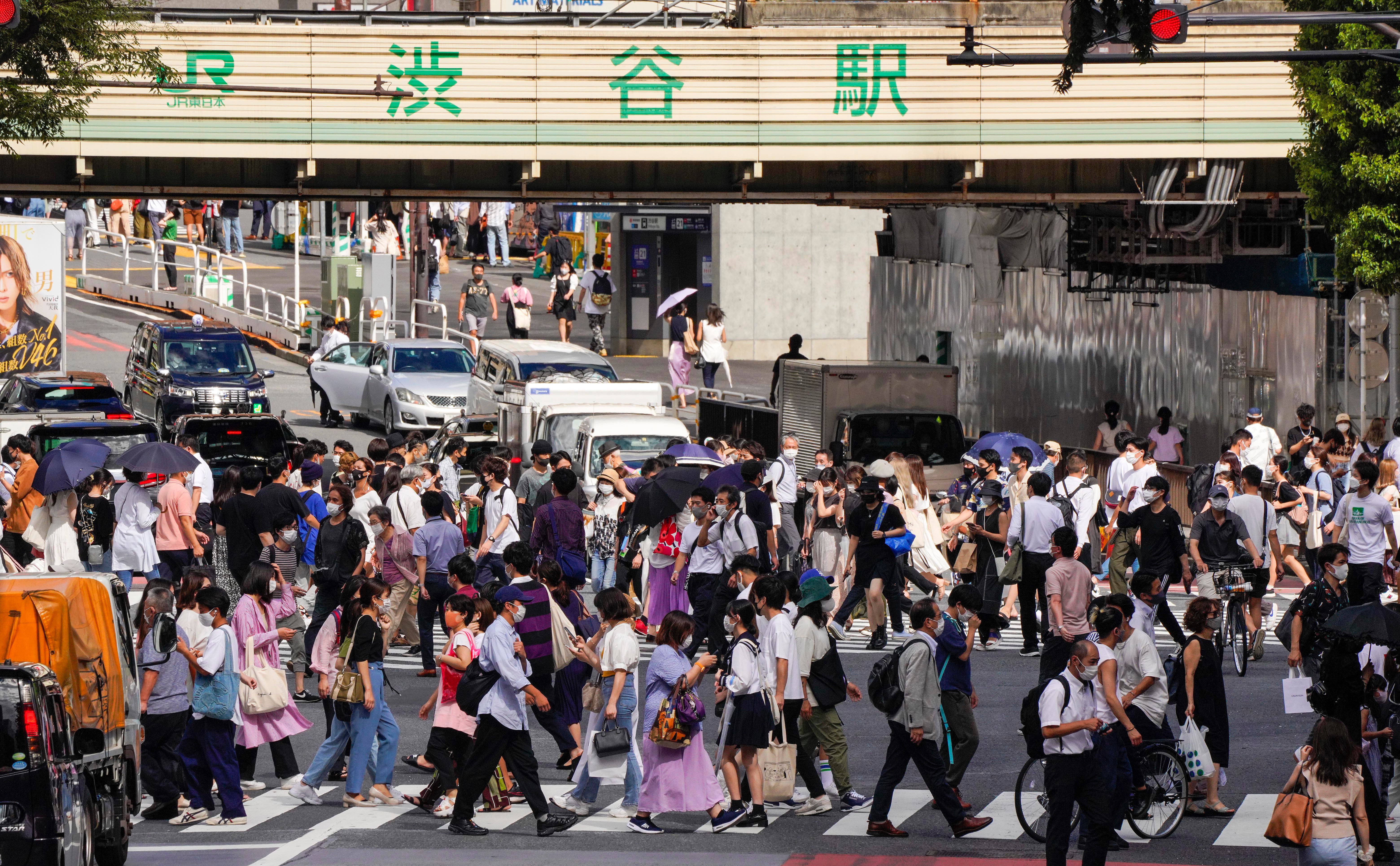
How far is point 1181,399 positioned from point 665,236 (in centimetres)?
1773

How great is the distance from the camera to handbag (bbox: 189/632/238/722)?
12242mm

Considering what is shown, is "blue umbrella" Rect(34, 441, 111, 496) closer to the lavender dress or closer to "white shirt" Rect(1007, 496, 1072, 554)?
the lavender dress

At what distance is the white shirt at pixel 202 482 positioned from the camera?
19.6 meters

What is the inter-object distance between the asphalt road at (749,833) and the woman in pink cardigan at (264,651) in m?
0.31

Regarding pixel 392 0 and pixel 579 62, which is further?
pixel 392 0

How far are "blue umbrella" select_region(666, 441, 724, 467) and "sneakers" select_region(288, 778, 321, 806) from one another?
7.73 metres

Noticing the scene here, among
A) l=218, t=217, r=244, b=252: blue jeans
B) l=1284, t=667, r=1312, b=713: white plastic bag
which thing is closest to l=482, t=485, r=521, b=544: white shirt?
l=1284, t=667, r=1312, b=713: white plastic bag

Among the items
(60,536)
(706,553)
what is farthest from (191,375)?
(706,553)

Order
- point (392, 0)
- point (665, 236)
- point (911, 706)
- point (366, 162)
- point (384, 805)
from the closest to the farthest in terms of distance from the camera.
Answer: point (911, 706), point (384, 805), point (366, 162), point (392, 0), point (665, 236)

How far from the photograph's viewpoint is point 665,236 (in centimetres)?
4519

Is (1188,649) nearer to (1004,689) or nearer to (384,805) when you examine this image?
(1004,689)

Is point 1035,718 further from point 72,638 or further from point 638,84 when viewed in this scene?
point 638,84

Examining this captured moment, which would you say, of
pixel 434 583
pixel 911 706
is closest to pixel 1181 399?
pixel 434 583

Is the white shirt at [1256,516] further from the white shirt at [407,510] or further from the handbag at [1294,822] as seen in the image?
the handbag at [1294,822]
